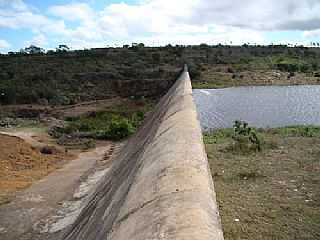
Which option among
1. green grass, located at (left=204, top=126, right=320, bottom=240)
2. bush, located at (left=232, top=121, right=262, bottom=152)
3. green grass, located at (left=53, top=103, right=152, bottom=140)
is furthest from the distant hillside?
green grass, located at (left=204, top=126, right=320, bottom=240)

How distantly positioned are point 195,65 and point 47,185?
38175 mm

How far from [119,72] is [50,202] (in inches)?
1272

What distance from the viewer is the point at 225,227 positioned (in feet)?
22.0

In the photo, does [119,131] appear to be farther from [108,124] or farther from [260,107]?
[260,107]

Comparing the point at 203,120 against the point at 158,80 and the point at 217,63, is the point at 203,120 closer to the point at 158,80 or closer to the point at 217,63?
the point at 158,80

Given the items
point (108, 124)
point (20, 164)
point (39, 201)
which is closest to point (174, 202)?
point (39, 201)

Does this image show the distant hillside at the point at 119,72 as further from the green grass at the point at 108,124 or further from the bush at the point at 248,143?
the bush at the point at 248,143

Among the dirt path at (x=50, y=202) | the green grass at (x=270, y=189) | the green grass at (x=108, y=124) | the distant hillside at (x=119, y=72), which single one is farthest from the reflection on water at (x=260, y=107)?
the dirt path at (x=50, y=202)

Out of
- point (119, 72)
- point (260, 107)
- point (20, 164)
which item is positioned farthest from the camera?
point (119, 72)

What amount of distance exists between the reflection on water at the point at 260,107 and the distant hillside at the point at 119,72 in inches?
199

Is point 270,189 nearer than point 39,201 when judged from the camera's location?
Yes

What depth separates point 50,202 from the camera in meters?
10.4

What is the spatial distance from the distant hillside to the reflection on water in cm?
506

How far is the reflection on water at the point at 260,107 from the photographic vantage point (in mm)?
21938
